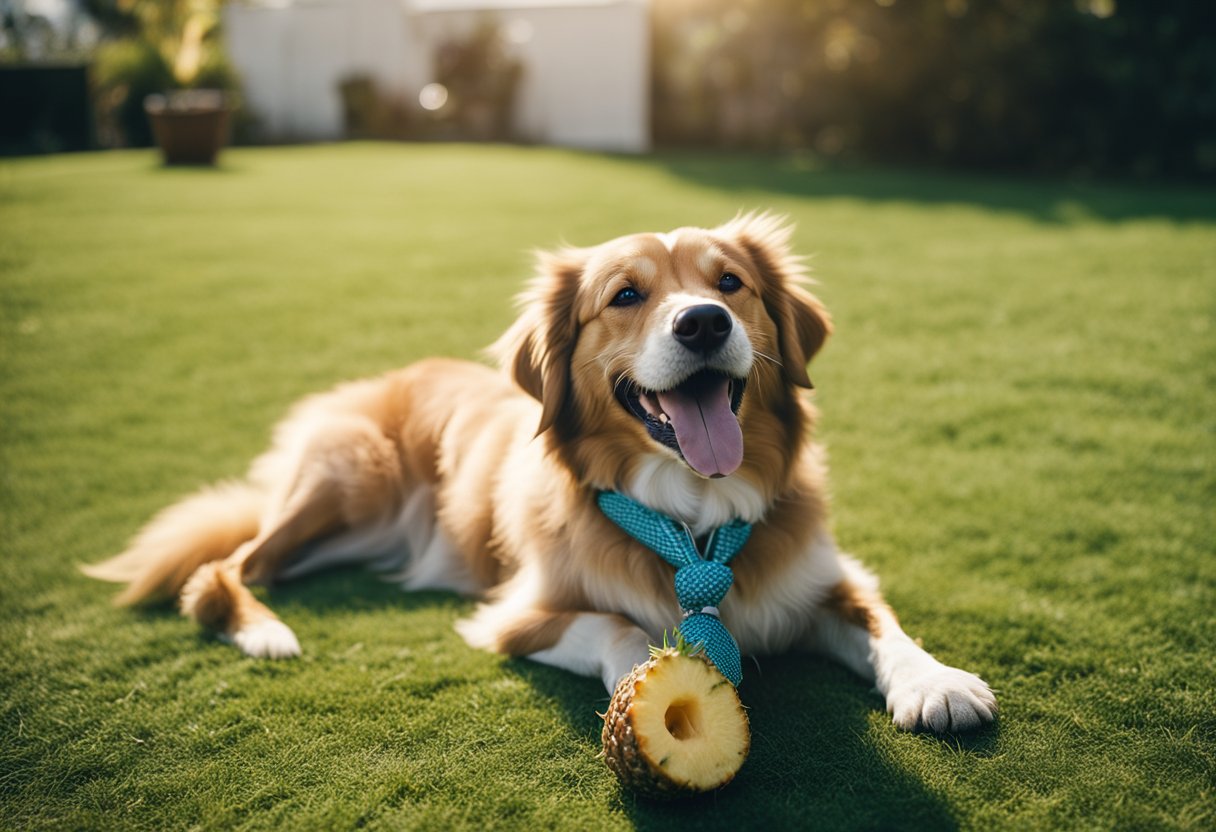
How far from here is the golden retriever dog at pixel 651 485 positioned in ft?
9.82

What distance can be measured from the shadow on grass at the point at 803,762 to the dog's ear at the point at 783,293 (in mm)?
1218

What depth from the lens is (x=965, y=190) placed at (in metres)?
12.0

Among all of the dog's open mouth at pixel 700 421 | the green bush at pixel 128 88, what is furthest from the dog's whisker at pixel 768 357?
the green bush at pixel 128 88

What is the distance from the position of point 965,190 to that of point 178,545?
36.1 ft

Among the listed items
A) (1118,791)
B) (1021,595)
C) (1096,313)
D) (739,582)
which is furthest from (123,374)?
(1096,313)

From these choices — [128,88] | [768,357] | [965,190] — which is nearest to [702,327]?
[768,357]

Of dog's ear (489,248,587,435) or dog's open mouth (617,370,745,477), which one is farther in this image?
dog's ear (489,248,587,435)

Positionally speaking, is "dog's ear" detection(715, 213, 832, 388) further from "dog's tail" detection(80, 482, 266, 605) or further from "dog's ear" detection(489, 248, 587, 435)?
"dog's tail" detection(80, 482, 266, 605)

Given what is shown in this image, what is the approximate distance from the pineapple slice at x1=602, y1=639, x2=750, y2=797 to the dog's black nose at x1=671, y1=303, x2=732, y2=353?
3.18ft

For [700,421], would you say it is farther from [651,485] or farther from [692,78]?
[692,78]

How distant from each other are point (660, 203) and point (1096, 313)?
5.36 meters

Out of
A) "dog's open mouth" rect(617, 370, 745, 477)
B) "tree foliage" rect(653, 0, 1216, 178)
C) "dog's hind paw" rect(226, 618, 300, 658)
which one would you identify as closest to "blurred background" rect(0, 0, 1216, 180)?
"tree foliage" rect(653, 0, 1216, 178)

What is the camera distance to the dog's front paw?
2729 millimetres

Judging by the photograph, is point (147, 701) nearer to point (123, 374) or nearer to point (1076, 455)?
point (123, 374)
